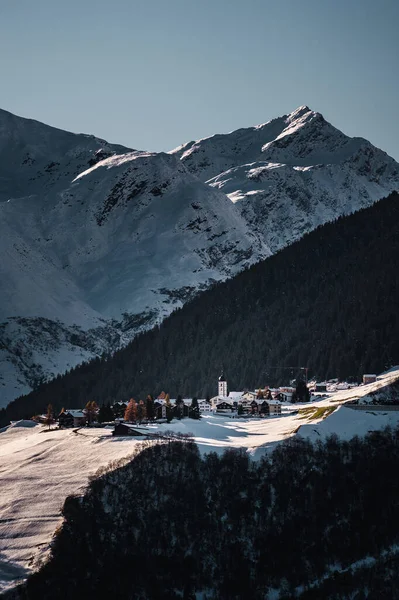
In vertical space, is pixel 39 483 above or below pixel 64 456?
below

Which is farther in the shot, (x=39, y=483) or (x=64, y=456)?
(x=64, y=456)

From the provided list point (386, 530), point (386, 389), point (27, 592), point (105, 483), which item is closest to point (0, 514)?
point (105, 483)

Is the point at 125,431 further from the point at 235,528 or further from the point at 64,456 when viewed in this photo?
the point at 235,528

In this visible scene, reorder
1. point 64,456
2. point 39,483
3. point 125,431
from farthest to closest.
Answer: point 125,431
point 64,456
point 39,483

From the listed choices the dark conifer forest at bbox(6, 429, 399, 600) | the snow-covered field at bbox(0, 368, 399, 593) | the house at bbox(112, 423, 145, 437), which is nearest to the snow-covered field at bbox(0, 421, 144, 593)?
the snow-covered field at bbox(0, 368, 399, 593)

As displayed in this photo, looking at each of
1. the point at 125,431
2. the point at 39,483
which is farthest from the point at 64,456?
the point at 39,483

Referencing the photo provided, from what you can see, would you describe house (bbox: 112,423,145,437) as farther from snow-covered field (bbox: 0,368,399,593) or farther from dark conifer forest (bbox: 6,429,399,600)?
dark conifer forest (bbox: 6,429,399,600)
